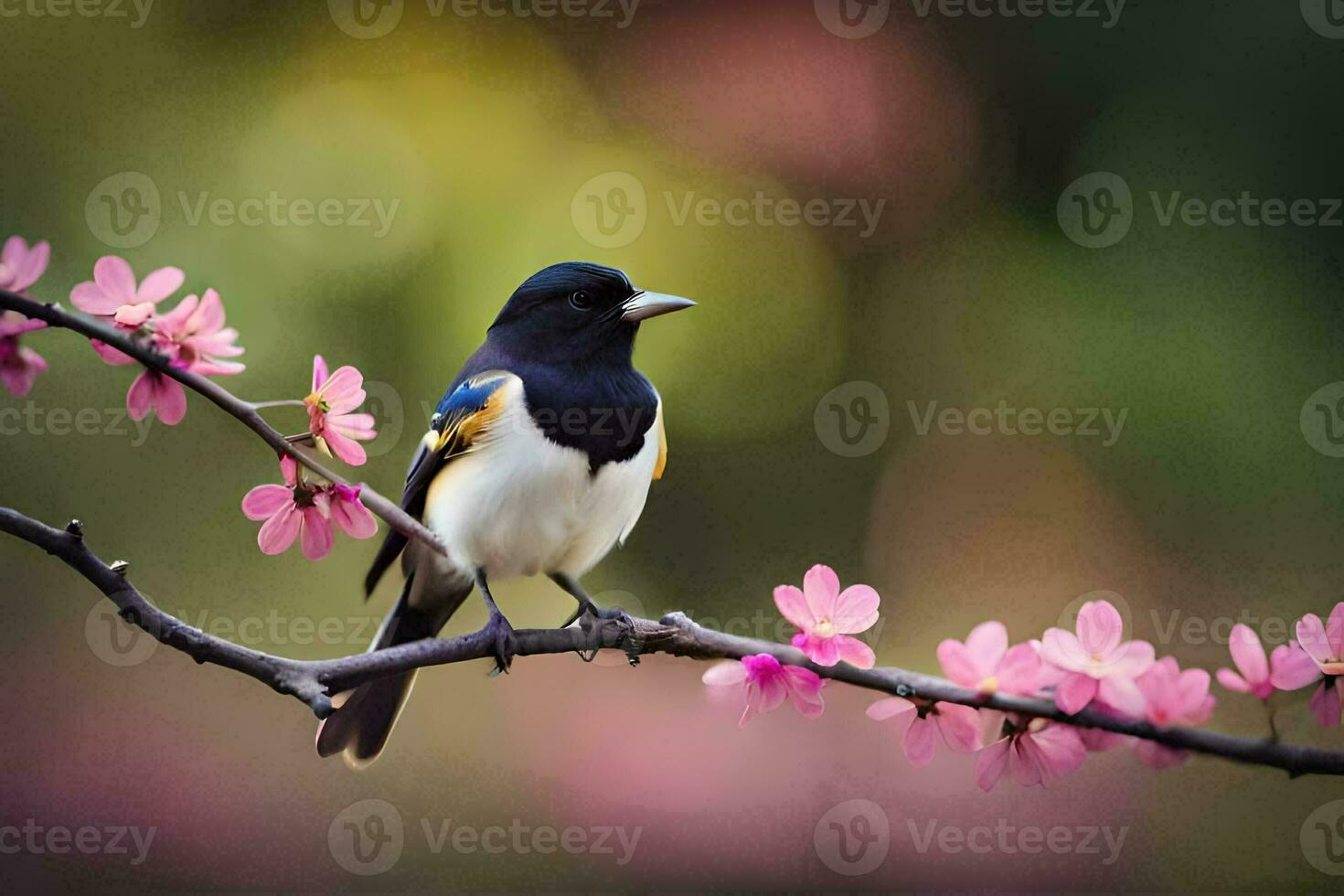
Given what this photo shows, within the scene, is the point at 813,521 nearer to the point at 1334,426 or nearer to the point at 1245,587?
the point at 1245,587

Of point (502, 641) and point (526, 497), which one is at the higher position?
point (526, 497)

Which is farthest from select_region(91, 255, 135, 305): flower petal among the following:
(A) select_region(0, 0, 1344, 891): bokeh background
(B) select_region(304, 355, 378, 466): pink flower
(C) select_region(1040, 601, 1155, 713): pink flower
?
(A) select_region(0, 0, 1344, 891): bokeh background

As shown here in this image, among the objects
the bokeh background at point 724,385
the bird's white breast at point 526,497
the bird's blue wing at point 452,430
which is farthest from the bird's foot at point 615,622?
the bokeh background at point 724,385

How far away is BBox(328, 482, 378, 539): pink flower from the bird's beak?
0.37 m

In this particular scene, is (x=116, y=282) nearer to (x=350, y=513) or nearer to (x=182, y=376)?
(x=182, y=376)

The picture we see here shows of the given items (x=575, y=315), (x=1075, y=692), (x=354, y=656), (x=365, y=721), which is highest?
(x=575, y=315)

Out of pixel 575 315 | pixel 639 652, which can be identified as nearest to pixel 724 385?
pixel 575 315

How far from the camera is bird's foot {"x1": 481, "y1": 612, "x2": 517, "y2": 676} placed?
964mm

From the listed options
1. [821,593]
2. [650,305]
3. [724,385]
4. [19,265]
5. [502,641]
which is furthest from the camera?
[724,385]

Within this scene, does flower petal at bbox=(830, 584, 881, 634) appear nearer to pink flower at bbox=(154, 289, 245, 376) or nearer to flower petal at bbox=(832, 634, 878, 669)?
flower petal at bbox=(832, 634, 878, 669)

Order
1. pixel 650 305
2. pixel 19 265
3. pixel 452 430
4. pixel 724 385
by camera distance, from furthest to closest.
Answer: pixel 724 385, pixel 452 430, pixel 650 305, pixel 19 265

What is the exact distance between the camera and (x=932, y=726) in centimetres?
82

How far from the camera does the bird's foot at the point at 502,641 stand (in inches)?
38.0

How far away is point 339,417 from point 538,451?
1.38 feet
